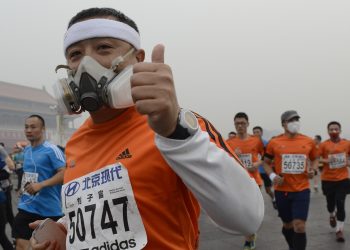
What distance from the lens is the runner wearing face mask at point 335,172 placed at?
703 cm

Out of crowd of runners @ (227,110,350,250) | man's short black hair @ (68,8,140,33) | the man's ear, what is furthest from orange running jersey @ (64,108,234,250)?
crowd of runners @ (227,110,350,250)

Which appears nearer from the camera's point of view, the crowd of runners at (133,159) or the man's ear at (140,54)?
the crowd of runners at (133,159)

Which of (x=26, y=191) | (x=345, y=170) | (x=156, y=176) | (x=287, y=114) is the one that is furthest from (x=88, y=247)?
(x=345, y=170)

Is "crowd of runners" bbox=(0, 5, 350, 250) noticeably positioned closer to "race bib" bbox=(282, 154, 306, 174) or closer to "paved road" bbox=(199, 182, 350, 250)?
"race bib" bbox=(282, 154, 306, 174)

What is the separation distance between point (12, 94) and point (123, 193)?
50.1 m

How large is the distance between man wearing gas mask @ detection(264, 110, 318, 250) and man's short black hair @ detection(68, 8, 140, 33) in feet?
13.4

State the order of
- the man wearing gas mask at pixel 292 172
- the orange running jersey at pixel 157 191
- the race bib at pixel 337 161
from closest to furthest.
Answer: the orange running jersey at pixel 157 191 < the man wearing gas mask at pixel 292 172 < the race bib at pixel 337 161

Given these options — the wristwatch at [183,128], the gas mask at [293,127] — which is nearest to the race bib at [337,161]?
the gas mask at [293,127]

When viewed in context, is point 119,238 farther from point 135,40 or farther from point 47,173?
point 47,173

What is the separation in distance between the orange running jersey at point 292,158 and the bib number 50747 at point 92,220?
4.49m

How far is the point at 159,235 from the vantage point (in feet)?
4.70

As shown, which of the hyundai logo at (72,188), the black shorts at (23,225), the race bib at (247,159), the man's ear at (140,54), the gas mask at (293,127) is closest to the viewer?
the hyundai logo at (72,188)

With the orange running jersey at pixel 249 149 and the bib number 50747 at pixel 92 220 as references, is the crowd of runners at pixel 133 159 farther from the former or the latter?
the orange running jersey at pixel 249 149

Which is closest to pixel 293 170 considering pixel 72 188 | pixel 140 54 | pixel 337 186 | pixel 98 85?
pixel 337 186
